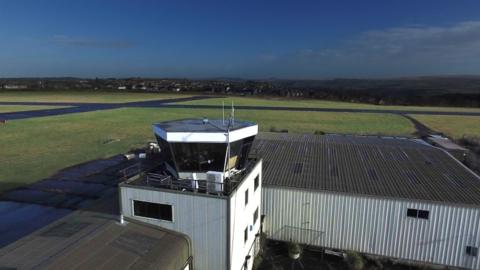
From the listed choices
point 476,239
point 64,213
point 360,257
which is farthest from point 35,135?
point 476,239

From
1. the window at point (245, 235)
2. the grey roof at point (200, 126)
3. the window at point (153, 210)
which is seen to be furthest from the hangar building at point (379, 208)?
the window at point (153, 210)

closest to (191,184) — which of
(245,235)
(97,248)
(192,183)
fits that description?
(192,183)

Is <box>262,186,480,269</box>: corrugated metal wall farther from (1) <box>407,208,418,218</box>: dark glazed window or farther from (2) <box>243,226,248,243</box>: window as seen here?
(2) <box>243,226,248,243</box>: window

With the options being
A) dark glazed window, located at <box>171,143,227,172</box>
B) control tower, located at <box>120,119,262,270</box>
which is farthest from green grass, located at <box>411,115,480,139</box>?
dark glazed window, located at <box>171,143,227,172</box>

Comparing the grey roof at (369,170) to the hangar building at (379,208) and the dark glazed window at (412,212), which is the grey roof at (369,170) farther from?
the dark glazed window at (412,212)

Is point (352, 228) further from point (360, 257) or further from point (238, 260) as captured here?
point (238, 260)

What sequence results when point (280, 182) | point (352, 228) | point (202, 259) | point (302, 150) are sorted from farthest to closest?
point (302, 150) → point (280, 182) → point (352, 228) → point (202, 259)

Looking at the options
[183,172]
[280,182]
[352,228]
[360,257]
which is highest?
[183,172]

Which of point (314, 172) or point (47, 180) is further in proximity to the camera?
point (47, 180)

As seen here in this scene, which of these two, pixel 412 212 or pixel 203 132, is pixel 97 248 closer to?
pixel 203 132
